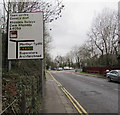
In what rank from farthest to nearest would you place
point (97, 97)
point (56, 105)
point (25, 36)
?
1. point (97, 97)
2. point (56, 105)
3. point (25, 36)

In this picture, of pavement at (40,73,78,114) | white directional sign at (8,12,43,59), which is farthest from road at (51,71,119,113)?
white directional sign at (8,12,43,59)

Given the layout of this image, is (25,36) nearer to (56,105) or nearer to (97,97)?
(56,105)

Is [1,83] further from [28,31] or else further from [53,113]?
[28,31]

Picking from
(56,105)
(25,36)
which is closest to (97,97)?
(56,105)

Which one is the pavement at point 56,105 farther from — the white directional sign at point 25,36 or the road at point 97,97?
the white directional sign at point 25,36

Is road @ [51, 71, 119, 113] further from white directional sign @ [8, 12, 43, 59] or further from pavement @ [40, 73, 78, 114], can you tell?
white directional sign @ [8, 12, 43, 59]

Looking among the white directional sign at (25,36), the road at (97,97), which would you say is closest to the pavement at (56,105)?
the road at (97,97)

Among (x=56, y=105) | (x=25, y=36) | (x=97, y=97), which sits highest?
(x=25, y=36)

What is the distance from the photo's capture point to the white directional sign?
21.6 feet

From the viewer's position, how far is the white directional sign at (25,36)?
659 centimetres

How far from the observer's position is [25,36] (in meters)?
6.70

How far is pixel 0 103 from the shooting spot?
9.18ft

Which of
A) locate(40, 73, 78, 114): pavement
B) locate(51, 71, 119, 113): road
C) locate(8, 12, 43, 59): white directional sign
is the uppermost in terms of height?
locate(8, 12, 43, 59): white directional sign

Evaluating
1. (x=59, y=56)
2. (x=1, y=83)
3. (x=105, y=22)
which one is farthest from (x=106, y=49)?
(x=59, y=56)
